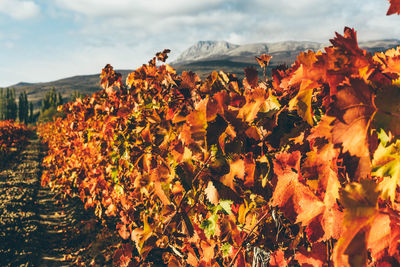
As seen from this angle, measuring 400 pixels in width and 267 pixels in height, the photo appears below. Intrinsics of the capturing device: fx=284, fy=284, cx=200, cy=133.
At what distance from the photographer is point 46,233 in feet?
23.6

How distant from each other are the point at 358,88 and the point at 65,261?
6.70 meters

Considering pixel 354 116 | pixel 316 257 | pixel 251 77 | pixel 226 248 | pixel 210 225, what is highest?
pixel 251 77

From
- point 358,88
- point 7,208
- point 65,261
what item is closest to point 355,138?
point 358,88

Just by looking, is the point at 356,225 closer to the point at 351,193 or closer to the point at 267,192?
the point at 351,193

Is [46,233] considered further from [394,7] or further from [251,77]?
[394,7]

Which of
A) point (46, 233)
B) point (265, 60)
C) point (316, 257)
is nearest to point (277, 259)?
point (316, 257)

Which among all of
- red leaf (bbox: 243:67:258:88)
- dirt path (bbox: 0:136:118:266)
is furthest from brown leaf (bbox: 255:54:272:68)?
dirt path (bbox: 0:136:118:266)

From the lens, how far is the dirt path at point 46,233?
582 cm

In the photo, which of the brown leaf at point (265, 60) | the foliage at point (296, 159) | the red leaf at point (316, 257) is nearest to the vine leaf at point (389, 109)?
the foliage at point (296, 159)

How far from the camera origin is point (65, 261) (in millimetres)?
5906

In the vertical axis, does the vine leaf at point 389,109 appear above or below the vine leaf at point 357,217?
above

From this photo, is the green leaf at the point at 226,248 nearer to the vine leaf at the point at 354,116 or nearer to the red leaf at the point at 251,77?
the red leaf at the point at 251,77

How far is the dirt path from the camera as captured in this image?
5.82 meters

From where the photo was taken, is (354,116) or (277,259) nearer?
(354,116)
